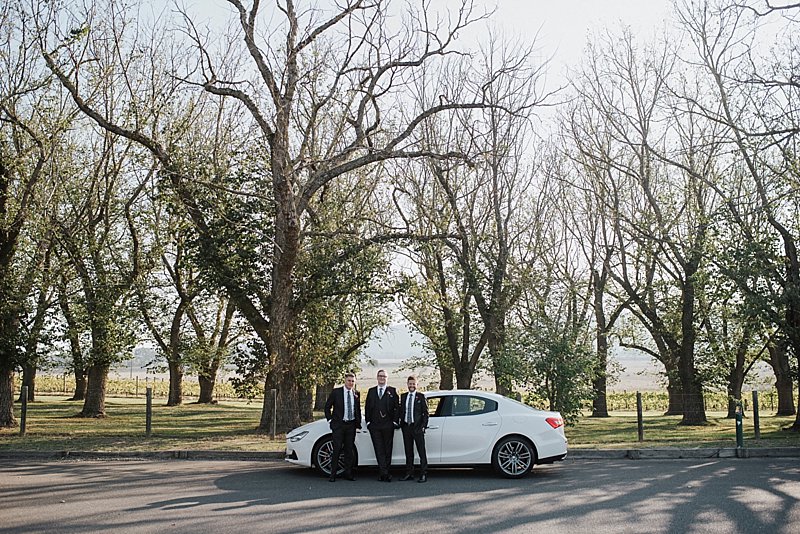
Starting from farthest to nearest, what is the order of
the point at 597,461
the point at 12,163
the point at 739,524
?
the point at 12,163 < the point at 597,461 < the point at 739,524

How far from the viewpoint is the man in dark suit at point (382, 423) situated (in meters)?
13.4

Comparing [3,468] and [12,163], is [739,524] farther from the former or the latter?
[12,163]

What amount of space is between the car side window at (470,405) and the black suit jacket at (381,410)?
107 centimetres

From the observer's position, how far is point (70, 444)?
778 inches

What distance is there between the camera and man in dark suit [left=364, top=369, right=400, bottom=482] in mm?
13359

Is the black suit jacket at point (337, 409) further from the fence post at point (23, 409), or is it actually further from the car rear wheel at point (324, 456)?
the fence post at point (23, 409)

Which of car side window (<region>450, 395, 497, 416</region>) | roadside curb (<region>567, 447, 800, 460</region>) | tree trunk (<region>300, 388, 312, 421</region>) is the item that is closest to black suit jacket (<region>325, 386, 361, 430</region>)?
car side window (<region>450, 395, 497, 416</region>)

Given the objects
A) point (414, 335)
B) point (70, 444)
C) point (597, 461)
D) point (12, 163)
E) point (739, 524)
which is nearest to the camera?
point (739, 524)

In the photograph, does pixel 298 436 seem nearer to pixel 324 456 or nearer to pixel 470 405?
pixel 324 456

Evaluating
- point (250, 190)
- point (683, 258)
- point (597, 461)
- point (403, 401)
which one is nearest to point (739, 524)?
point (403, 401)

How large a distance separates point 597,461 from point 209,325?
23.3 m

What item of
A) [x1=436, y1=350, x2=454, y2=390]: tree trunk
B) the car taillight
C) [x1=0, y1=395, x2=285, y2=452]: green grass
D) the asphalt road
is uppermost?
[x1=436, y1=350, x2=454, y2=390]: tree trunk

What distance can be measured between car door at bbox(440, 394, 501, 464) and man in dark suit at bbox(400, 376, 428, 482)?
489mm

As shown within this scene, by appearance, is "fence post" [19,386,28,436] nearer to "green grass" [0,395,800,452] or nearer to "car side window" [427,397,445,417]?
"green grass" [0,395,800,452]
